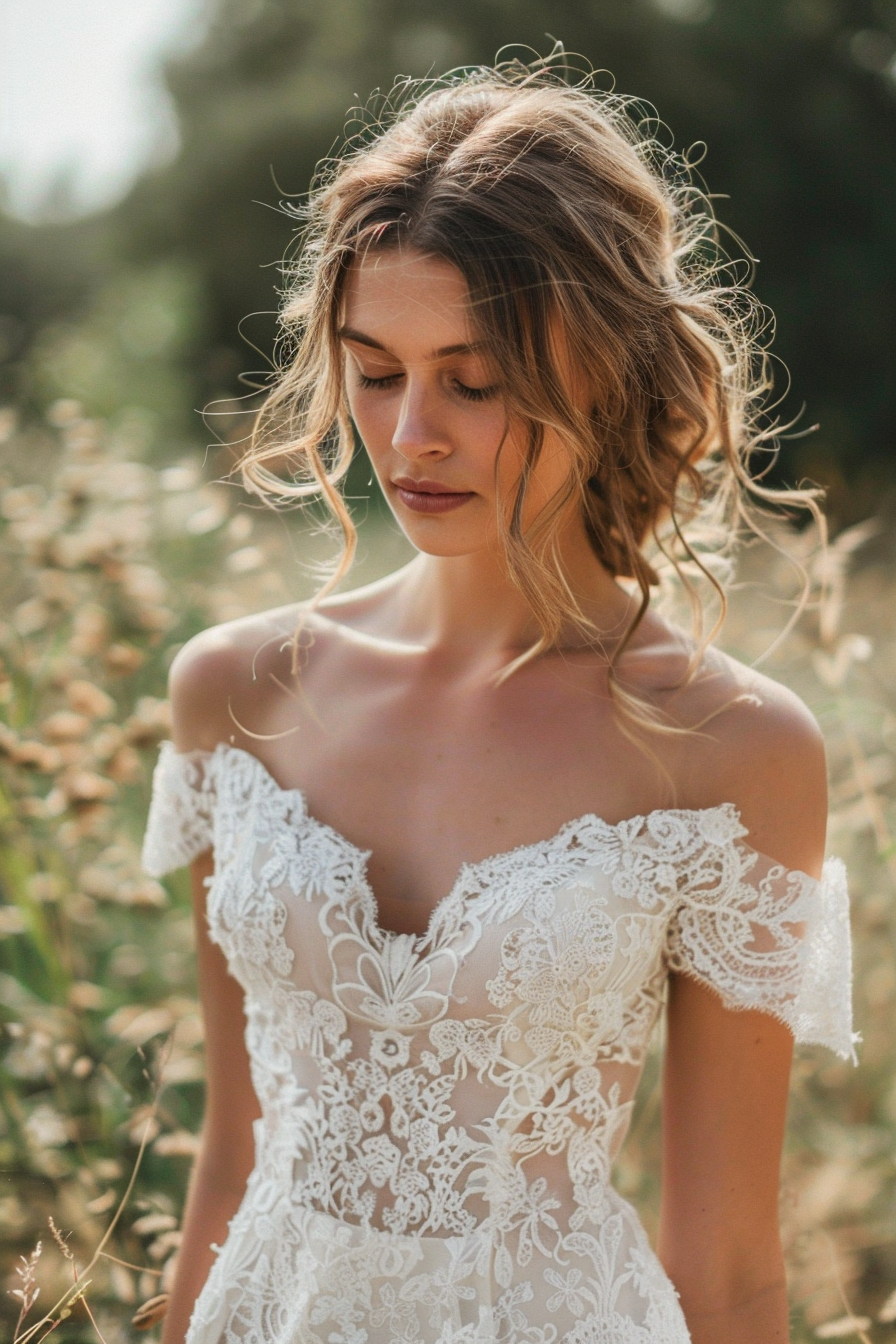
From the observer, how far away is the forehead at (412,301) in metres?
1.60

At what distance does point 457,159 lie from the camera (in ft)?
5.52

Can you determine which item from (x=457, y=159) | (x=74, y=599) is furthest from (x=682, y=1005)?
(x=74, y=599)

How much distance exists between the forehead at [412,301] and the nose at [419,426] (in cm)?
6

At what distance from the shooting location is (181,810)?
2.04 meters

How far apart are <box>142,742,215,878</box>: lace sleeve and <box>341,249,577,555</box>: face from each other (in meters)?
0.59

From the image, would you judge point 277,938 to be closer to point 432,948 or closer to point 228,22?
point 432,948

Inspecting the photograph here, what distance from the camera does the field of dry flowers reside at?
6.53 ft

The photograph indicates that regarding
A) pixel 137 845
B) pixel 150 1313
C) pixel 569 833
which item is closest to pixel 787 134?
pixel 137 845

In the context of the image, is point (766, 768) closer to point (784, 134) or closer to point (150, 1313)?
point (150, 1313)

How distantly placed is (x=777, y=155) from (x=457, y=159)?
11275 mm

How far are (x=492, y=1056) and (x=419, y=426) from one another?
2.66 feet

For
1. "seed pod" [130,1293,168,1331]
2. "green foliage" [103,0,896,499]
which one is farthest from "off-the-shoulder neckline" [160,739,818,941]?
"green foliage" [103,0,896,499]

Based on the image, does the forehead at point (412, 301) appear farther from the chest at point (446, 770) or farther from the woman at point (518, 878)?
the chest at point (446, 770)

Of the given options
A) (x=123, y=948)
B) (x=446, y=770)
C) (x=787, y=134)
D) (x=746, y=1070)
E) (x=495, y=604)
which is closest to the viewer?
(x=746, y=1070)
